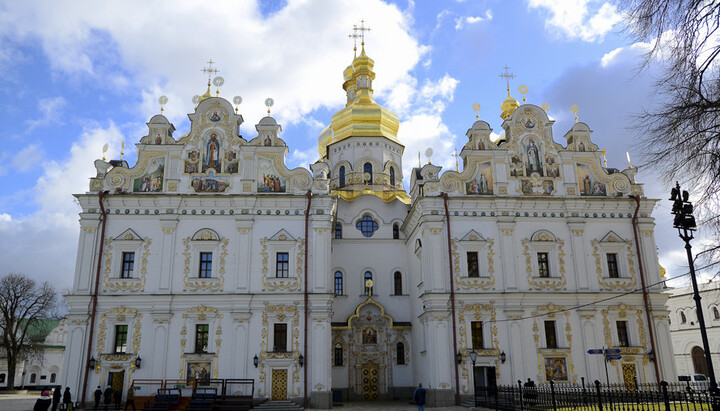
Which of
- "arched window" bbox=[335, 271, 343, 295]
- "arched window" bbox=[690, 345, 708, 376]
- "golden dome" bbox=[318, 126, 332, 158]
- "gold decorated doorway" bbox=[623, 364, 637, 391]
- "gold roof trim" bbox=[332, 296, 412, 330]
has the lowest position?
"gold decorated doorway" bbox=[623, 364, 637, 391]

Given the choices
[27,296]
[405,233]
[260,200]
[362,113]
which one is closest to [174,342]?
[260,200]

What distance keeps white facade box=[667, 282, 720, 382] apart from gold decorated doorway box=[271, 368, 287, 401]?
32.3m

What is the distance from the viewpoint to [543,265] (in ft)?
92.5

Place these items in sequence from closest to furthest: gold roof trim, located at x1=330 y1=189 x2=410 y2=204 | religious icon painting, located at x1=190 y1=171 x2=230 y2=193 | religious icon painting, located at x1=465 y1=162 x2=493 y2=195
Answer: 1. religious icon painting, located at x1=190 y1=171 x2=230 y2=193
2. religious icon painting, located at x1=465 y1=162 x2=493 y2=195
3. gold roof trim, located at x1=330 y1=189 x2=410 y2=204

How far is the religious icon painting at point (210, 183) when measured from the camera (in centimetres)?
2764

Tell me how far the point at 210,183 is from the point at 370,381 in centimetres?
1299

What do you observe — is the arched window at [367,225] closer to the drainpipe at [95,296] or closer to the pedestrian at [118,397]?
the drainpipe at [95,296]

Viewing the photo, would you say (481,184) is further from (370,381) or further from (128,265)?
(128,265)

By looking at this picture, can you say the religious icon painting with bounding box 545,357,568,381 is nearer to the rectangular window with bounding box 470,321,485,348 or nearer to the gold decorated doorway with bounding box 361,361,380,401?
the rectangular window with bounding box 470,321,485,348

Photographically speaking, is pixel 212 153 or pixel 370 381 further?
pixel 370 381

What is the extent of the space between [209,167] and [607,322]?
66.6ft

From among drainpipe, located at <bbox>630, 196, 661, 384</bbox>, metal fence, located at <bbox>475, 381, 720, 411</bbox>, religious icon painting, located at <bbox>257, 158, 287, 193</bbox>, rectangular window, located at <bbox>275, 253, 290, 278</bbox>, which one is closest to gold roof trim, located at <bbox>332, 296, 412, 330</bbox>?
rectangular window, located at <bbox>275, 253, 290, 278</bbox>

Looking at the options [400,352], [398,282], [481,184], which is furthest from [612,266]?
[400,352]

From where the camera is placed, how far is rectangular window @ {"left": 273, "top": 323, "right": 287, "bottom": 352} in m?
25.8
